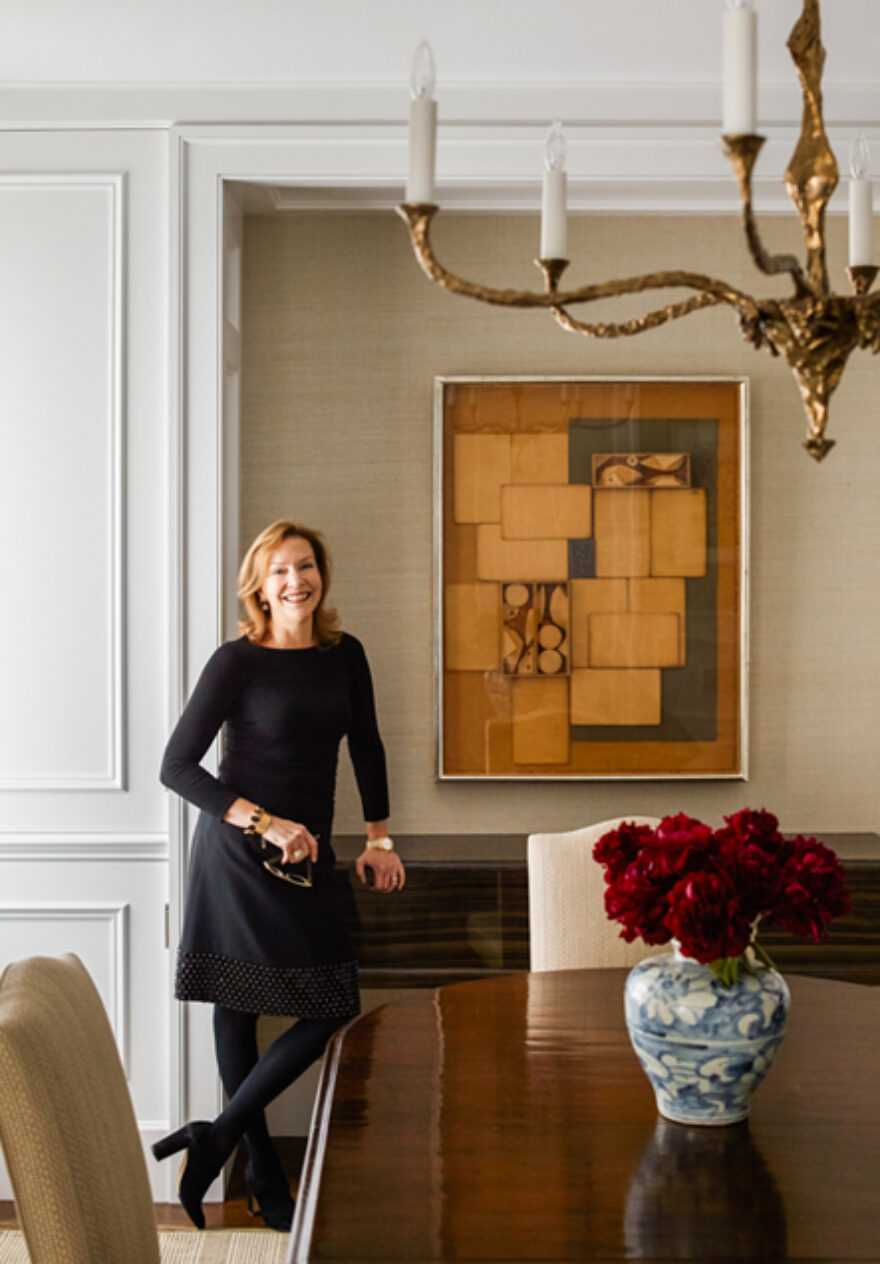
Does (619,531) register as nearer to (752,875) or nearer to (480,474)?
(480,474)

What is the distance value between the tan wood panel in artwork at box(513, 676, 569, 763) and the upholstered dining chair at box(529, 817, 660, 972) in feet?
3.06

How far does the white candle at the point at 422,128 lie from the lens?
1.35 m

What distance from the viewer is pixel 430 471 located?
133 inches

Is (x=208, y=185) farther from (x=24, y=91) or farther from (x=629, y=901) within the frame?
(x=629, y=901)

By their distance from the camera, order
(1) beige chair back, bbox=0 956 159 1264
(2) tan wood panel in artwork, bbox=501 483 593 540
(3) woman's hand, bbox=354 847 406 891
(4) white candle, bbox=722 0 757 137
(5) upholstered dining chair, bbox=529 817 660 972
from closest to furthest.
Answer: (1) beige chair back, bbox=0 956 159 1264 → (4) white candle, bbox=722 0 757 137 → (5) upholstered dining chair, bbox=529 817 660 972 → (3) woman's hand, bbox=354 847 406 891 → (2) tan wood panel in artwork, bbox=501 483 593 540

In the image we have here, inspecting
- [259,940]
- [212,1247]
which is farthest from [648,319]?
[212,1247]

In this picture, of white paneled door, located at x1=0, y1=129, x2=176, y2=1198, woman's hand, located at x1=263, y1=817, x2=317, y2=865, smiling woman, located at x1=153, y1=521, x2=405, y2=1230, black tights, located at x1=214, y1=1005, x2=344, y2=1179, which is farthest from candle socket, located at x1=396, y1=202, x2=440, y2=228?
black tights, located at x1=214, y1=1005, x2=344, y2=1179

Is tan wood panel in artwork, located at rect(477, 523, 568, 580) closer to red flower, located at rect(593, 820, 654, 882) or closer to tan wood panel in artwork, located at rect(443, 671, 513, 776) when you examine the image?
tan wood panel in artwork, located at rect(443, 671, 513, 776)

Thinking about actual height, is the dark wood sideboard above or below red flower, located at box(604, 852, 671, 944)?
below

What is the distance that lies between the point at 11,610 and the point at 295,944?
1116 mm

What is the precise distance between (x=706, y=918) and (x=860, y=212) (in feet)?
3.25

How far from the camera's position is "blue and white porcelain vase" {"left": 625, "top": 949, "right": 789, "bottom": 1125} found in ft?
4.73

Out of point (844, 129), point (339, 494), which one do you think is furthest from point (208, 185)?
point (844, 129)

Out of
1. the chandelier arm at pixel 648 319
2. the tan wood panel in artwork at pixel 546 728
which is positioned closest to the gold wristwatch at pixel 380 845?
the tan wood panel in artwork at pixel 546 728
